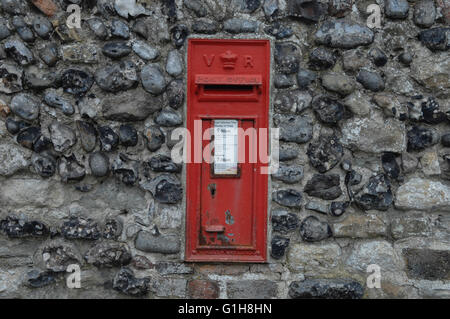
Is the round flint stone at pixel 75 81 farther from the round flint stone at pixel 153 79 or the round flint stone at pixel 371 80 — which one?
the round flint stone at pixel 371 80

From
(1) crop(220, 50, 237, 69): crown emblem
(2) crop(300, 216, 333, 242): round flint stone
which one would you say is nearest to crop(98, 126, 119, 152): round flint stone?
(1) crop(220, 50, 237, 69): crown emblem

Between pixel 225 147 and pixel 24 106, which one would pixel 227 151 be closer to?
pixel 225 147

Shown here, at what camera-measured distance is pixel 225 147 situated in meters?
2.86

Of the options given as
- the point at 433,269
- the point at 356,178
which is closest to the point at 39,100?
the point at 356,178

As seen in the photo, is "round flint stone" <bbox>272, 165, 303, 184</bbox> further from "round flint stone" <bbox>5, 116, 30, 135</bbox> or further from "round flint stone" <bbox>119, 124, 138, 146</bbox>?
"round flint stone" <bbox>5, 116, 30, 135</bbox>

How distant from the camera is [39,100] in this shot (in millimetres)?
2852

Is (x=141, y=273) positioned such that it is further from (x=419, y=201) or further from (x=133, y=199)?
(x=419, y=201)

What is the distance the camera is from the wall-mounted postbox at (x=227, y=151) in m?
2.85

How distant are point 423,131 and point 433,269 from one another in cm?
85

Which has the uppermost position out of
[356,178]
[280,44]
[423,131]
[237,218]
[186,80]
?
[280,44]

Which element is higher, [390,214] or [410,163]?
[410,163]

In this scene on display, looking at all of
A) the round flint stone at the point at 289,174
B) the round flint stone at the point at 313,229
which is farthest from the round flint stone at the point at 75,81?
the round flint stone at the point at 313,229

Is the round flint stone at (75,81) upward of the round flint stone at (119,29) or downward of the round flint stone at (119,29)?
downward

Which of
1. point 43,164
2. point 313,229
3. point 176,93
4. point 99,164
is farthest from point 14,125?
point 313,229
